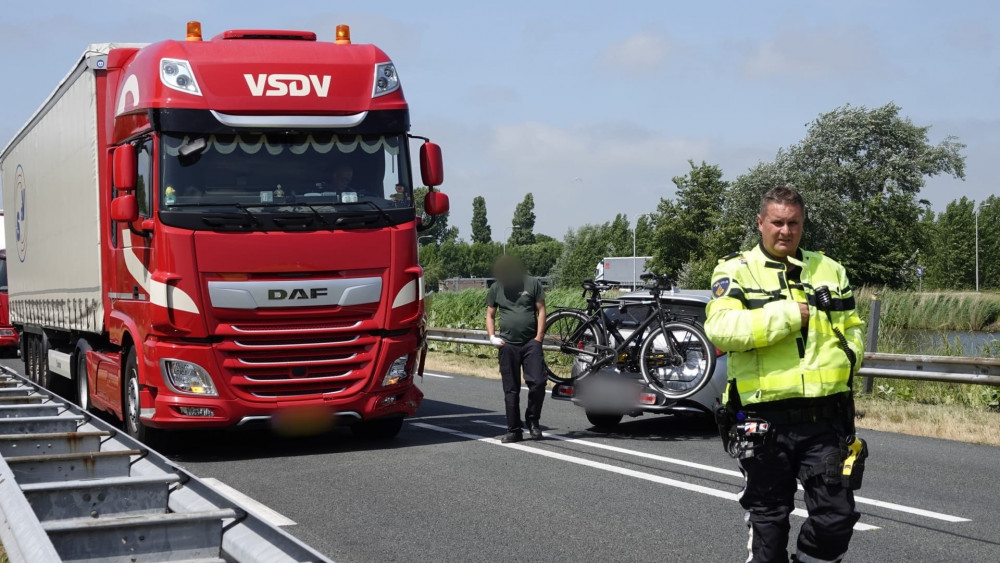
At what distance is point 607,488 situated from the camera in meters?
8.12

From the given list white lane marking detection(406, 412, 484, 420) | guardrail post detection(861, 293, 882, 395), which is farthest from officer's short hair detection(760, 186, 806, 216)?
guardrail post detection(861, 293, 882, 395)

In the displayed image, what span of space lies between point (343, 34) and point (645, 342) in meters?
4.04

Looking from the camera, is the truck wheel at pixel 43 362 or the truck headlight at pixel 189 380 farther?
the truck wheel at pixel 43 362

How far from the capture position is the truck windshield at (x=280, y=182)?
373 inches

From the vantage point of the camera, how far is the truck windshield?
31.1ft

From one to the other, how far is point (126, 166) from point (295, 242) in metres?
1.62

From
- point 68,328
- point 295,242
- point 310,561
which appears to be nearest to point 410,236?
point 295,242

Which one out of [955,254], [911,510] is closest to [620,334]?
[911,510]

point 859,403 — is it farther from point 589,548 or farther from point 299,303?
point 589,548

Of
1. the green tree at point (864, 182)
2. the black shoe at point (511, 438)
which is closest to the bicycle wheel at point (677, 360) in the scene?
the black shoe at point (511, 438)

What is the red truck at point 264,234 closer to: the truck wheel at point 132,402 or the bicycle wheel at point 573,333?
the truck wheel at point 132,402

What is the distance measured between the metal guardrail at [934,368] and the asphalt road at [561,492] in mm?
1232

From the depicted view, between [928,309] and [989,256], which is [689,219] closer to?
[989,256]

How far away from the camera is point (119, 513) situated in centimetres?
536
